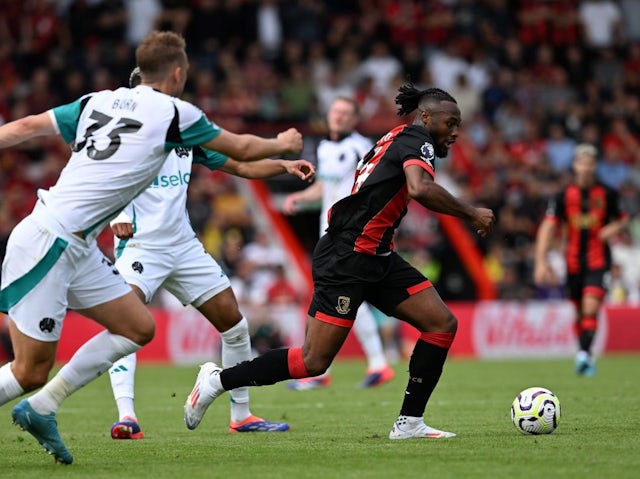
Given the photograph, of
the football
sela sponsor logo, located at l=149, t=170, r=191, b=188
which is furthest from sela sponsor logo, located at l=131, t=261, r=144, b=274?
the football

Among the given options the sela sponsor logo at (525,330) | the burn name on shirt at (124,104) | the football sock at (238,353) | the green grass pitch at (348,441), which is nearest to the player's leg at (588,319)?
the green grass pitch at (348,441)

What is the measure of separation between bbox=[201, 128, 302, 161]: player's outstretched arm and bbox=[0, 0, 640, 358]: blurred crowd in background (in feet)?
42.1

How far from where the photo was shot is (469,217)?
771cm

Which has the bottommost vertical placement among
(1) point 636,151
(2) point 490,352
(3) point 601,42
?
(2) point 490,352

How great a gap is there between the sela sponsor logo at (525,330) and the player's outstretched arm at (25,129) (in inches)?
567

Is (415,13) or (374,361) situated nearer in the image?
(374,361)

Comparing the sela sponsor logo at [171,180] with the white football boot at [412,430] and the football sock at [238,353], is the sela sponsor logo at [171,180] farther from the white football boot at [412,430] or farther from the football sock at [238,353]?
the white football boot at [412,430]

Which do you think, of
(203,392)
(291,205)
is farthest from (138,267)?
(291,205)

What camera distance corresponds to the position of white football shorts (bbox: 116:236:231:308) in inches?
352

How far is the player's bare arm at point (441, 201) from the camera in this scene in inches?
303

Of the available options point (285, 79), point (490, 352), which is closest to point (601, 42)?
point (285, 79)

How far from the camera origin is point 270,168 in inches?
321

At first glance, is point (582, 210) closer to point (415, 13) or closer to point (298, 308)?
point (298, 308)

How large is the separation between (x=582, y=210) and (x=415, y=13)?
42.0ft
